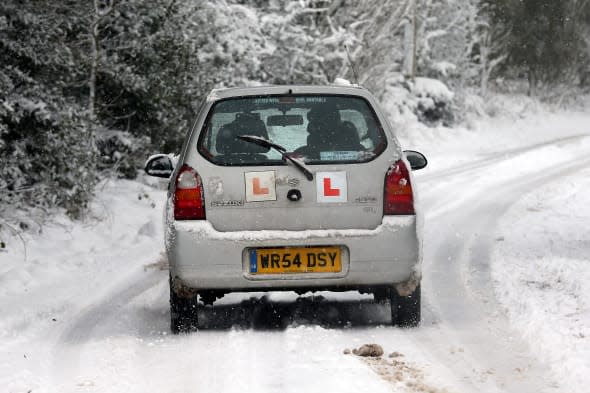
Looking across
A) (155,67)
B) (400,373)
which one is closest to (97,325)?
(400,373)

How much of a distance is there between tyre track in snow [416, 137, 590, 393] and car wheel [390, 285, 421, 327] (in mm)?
140

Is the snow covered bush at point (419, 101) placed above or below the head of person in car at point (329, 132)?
below

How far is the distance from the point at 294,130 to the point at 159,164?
1.31 m

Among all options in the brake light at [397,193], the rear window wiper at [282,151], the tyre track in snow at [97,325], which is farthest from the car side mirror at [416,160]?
the tyre track in snow at [97,325]

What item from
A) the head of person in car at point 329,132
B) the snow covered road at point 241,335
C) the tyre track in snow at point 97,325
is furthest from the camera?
the head of person in car at point 329,132

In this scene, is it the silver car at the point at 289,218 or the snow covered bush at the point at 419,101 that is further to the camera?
the snow covered bush at the point at 419,101

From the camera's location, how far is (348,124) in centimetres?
630

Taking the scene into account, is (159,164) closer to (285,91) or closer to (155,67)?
(285,91)

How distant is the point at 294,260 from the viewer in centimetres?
593

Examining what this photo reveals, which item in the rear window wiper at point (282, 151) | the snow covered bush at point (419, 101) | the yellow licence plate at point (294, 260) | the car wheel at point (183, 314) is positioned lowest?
the snow covered bush at point (419, 101)

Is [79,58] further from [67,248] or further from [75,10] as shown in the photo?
[67,248]

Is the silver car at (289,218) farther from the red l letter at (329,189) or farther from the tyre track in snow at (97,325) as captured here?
the tyre track in snow at (97,325)

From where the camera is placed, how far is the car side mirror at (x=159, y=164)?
698cm

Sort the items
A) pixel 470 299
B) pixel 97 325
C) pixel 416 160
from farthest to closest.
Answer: pixel 470 299, pixel 416 160, pixel 97 325
